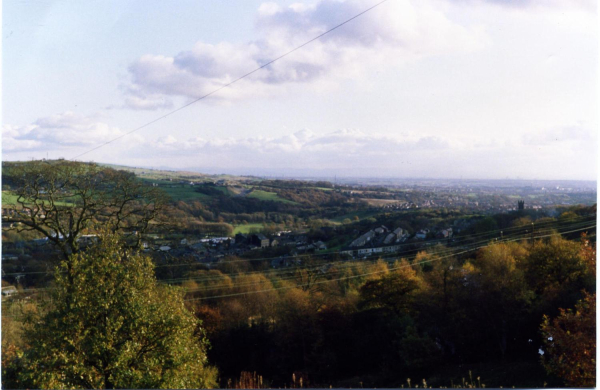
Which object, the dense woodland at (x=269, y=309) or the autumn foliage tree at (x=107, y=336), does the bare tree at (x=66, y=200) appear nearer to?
the dense woodland at (x=269, y=309)

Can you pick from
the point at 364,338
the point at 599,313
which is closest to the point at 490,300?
the point at 364,338

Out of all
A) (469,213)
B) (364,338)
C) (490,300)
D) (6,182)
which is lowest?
(364,338)

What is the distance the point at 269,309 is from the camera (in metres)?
14.8

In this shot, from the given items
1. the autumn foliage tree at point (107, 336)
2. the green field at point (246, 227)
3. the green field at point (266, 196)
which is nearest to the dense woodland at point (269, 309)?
the autumn foliage tree at point (107, 336)

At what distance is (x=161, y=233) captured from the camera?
12102mm

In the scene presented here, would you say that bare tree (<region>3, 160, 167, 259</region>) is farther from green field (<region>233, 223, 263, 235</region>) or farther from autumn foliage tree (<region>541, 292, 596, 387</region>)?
autumn foliage tree (<region>541, 292, 596, 387</region>)

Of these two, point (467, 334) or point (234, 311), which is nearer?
point (467, 334)

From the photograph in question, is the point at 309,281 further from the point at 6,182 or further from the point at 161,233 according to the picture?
the point at 6,182

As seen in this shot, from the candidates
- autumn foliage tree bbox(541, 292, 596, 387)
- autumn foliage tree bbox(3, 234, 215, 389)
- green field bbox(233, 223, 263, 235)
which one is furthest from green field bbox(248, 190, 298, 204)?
autumn foliage tree bbox(541, 292, 596, 387)

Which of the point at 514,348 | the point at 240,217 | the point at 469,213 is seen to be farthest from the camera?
the point at 469,213

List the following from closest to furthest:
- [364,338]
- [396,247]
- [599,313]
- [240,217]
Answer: [599,313], [364,338], [240,217], [396,247]

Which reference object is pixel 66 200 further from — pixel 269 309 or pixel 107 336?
pixel 269 309

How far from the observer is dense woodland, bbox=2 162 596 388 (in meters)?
5.55

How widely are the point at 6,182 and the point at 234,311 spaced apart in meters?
8.31
